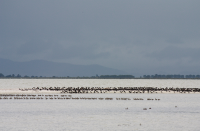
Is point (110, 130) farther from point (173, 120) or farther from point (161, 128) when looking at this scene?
point (173, 120)

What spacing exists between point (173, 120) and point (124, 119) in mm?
4268

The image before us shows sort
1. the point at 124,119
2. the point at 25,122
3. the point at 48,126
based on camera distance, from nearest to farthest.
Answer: the point at 48,126
the point at 25,122
the point at 124,119

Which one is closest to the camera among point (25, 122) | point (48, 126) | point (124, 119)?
point (48, 126)

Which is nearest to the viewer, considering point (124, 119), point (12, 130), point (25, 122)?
point (12, 130)

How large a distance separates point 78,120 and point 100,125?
3.31 metres

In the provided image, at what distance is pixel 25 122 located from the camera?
2614 centimetres

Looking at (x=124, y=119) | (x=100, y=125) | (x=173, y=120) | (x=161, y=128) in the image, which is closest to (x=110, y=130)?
(x=100, y=125)

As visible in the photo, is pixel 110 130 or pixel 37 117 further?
pixel 37 117

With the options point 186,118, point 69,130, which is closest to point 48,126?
point 69,130

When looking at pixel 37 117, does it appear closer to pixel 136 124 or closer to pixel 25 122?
pixel 25 122

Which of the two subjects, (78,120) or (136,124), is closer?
(136,124)

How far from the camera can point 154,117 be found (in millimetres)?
29469

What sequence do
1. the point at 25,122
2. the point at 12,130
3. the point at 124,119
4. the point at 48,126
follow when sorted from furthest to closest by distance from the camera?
the point at 124,119
the point at 25,122
the point at 48,126
the point at 12,130

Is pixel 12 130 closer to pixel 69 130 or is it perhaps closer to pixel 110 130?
pixel 69 130
